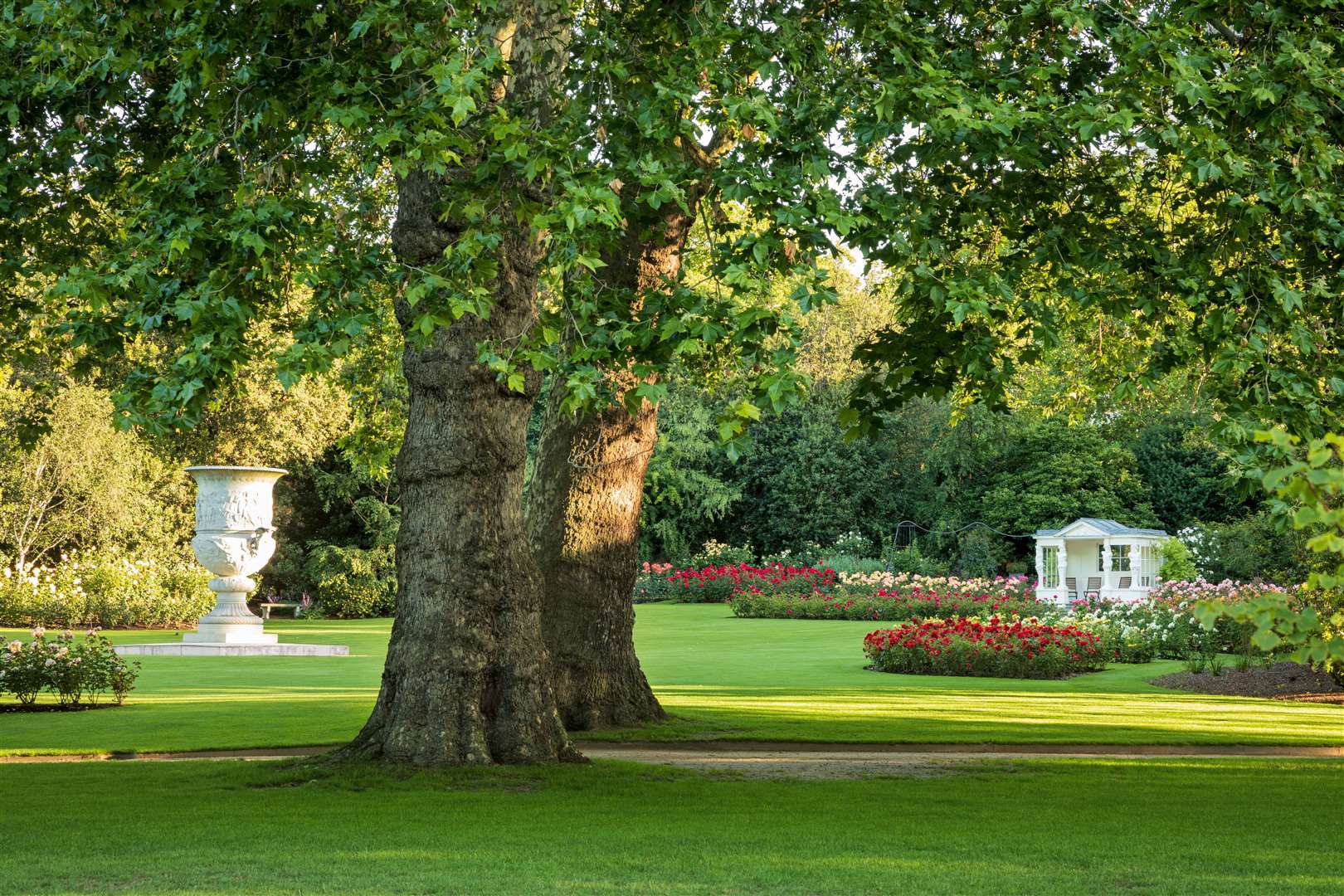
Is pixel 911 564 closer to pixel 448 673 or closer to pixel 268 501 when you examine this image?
pixel 268 501

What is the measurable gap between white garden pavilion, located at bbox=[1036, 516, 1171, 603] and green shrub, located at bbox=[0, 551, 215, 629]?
19.9m

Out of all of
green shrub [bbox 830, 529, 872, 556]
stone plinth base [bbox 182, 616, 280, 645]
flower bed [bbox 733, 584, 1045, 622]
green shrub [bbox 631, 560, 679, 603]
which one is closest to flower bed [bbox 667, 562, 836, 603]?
green shrub [bbox 631, 560, 679, 603]

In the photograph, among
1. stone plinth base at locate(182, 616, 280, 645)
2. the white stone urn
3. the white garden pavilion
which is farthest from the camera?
the white garden pavilion

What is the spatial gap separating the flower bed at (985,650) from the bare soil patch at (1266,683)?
1650 mm

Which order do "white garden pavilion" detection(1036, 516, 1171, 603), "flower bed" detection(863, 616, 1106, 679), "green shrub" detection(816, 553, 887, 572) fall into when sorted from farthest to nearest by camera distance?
1. "green shrub" detection(816, 553, 887, 572)
2. "white garden pavilion" detection(1036, 516, 1171, 603)
3. "flower bed" detection(863, 616, 1106, 679)

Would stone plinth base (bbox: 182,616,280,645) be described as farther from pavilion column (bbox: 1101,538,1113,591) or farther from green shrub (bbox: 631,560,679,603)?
pavilion column (bbox: 1101,538,1113,591)

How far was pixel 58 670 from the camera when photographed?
1451 centimetres

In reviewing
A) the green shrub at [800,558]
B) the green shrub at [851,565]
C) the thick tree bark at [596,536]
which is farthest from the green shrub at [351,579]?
the thick tree bark at [596,536]

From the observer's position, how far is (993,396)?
26.8 feet

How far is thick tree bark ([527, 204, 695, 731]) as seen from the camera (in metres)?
12.4

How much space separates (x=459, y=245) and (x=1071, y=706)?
11.3m

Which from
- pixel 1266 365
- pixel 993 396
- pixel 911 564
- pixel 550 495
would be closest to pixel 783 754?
pixel 550 495

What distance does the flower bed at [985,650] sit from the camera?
67.6 feet

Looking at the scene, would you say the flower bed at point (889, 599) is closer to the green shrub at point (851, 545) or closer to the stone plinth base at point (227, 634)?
the green shrub at point (851, 545)
